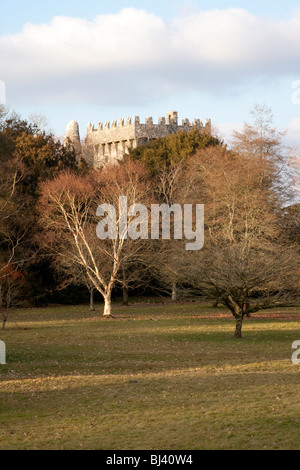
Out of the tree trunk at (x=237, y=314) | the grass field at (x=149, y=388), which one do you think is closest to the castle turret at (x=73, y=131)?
the grass field at (x=149, y=388)

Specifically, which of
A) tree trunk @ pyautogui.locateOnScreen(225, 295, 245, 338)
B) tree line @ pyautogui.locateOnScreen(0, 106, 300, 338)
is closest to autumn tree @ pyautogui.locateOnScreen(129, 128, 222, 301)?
tree line @ pyautogui.locateOnScreen(0, 106, 300, 338)

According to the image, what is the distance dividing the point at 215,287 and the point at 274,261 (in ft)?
8.43

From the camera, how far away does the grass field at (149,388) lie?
439 inches

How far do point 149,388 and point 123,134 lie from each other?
6283 centimetres

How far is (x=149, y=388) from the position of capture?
15.7 meters

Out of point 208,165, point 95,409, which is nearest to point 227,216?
point 208,165

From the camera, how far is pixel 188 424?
1191 cm

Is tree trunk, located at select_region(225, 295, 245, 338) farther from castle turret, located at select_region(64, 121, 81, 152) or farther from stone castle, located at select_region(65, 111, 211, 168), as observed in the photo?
castle turret, located at select_region(64, 121, 81, 152)

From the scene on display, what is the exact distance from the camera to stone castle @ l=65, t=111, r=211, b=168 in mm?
74750

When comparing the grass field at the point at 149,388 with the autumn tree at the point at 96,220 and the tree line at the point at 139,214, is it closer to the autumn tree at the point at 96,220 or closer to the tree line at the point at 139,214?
the tree line at the point at 139,214

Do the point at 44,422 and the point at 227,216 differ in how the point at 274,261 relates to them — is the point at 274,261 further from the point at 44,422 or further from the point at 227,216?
the point at 44,422

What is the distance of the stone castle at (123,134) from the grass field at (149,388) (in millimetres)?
44917

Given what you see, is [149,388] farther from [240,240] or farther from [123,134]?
[123,134]

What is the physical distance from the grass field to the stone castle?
147 feet
